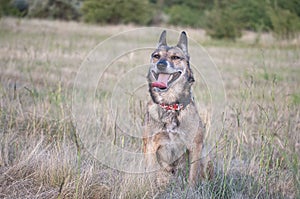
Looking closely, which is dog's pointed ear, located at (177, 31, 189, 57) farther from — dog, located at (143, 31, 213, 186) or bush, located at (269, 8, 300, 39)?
bush, located at (269, 8, 300, 39)

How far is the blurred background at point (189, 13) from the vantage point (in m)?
20.7

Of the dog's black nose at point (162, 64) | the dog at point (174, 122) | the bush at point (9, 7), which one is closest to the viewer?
the dog's black nose at point (162, 64)

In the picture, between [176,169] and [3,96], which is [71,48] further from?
[176,169]

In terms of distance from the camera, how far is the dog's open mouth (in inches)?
144

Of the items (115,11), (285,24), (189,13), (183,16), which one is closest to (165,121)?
(285,24)

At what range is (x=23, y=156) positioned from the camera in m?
3.44

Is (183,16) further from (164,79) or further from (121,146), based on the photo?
(164,79)

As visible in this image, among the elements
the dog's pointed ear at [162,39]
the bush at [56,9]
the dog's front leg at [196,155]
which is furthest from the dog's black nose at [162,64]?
the bush at [56,9]

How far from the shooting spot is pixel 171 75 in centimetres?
366

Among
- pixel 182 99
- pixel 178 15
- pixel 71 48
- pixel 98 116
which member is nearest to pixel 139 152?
pixel 182 99

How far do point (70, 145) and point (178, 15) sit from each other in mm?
27709

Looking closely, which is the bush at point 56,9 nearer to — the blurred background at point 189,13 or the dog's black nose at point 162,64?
the blurred background at point 189,13

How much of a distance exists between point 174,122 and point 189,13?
28201 millimetres

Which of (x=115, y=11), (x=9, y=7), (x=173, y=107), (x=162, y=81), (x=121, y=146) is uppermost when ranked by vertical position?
(x=115, y=11)
